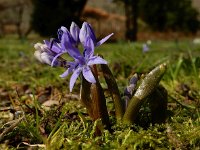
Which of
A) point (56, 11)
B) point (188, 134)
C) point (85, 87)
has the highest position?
point (56, 11)

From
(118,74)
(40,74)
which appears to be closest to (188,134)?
(118,74)

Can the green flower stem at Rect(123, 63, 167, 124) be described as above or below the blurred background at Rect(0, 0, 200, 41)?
below

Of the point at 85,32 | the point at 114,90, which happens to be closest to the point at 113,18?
the point at 114,90

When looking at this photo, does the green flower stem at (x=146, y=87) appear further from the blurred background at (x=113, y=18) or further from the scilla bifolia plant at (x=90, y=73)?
the blurred background at (x=113, y=18)

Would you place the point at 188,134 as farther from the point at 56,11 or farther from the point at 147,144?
Result: the point at 56,11

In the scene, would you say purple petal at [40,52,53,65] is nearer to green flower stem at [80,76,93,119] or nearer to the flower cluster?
the flower cluster

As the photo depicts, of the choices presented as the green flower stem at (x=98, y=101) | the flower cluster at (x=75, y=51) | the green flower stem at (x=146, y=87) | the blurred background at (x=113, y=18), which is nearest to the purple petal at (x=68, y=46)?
the flower cluster at (x=75, y=51)

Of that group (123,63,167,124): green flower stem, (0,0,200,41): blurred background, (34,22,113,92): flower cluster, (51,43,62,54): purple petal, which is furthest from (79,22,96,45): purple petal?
(0,0,200,41): blurred background

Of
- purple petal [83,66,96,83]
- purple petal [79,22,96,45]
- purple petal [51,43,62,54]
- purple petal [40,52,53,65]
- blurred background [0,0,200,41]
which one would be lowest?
purple petal [83,66,96,83]
